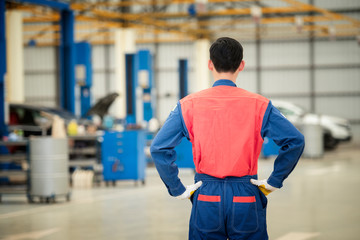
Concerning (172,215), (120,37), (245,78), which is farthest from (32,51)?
(172,215)

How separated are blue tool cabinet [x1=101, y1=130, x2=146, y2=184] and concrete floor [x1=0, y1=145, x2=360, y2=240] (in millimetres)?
242

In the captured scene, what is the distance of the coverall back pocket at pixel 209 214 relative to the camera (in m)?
2.28

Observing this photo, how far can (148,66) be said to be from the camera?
14.9m

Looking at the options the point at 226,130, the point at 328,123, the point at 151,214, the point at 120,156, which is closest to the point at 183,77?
the point at 120,156

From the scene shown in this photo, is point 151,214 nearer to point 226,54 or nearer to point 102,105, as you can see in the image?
point 226,54

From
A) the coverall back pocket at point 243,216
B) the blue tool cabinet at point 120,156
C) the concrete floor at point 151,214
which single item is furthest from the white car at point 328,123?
the coverall back pocket at point 243,216

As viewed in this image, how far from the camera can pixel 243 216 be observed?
2.27m

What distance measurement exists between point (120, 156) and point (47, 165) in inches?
92.6

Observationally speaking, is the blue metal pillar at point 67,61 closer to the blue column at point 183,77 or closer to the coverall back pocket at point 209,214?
the blue column at point 183,77

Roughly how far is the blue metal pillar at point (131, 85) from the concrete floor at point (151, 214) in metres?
3.80

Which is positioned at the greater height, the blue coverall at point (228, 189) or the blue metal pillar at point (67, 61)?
the blue metal pillar at point (67, 61)

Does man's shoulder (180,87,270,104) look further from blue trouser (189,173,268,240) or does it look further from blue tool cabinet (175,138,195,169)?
blue tool cabinet (175,138,195,169)

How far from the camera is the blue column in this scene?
14722mm

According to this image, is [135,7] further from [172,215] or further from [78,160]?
[172,215]
